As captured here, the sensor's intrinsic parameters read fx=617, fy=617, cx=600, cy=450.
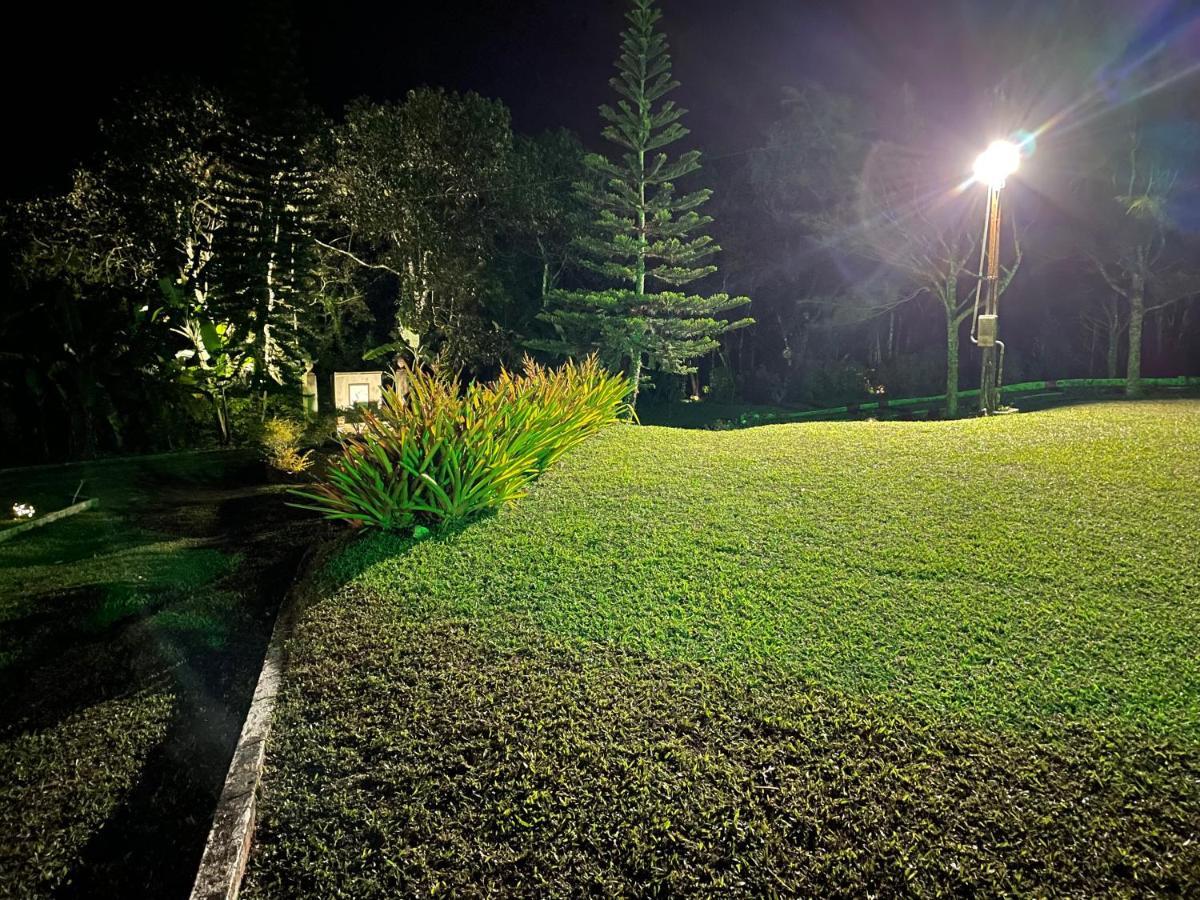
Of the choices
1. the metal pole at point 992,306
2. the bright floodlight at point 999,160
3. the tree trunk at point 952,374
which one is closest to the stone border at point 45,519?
the metal pole at point 992,306

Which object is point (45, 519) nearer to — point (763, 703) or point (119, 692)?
point (119, 692)

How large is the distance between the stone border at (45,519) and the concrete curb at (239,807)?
4845 mm

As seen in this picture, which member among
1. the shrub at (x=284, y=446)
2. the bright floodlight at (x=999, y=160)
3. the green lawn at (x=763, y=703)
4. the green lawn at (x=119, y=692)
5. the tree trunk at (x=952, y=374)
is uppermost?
the bright floodlight at (x=999, y=160)

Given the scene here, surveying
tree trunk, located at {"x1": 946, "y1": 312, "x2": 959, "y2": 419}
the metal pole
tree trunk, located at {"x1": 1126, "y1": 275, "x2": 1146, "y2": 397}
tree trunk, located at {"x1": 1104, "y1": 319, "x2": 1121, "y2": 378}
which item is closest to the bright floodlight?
the metal pole

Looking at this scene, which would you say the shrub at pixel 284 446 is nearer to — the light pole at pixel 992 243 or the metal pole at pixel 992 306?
the light pole at pixel 992 243

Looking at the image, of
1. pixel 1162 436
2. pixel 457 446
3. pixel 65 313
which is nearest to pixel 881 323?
pixel 1162 436

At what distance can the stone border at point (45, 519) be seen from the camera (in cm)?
571

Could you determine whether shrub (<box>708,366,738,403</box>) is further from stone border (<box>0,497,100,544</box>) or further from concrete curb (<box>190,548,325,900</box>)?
concrete curb (<box>190,548,325,900</box>)

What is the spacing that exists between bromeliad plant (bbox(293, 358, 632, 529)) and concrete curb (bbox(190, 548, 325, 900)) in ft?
4.36

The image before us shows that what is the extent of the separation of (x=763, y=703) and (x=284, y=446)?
893 cm

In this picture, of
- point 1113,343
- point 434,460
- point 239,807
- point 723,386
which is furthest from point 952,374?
point 239,807

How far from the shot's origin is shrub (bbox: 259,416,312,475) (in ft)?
29.1

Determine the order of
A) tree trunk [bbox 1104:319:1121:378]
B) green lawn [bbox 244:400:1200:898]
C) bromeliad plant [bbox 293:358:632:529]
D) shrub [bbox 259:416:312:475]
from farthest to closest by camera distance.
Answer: tree trunk [bbox 1104:319:1121:378] < shrub [bbox 259:416:312:475] < bromeliad plant [bbox 293:358:632:529] < green lawn [bbox 244:400:1200:898]

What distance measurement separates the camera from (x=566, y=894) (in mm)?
1611
